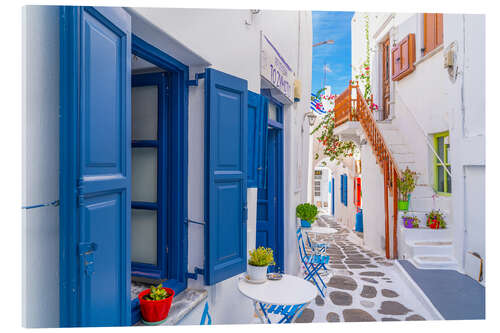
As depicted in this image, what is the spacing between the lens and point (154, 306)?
5.64 feet

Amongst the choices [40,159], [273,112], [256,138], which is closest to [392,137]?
[273,112]

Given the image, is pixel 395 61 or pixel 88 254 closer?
pixel 88 254

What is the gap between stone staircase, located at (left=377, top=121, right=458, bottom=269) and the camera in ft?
16.6

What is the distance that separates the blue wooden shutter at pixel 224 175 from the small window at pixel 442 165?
17.4 feet

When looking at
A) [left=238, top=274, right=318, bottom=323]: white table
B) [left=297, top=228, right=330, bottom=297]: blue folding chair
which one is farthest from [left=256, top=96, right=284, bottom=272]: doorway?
[left=238, top=274, right=318, bottom=323]: white table

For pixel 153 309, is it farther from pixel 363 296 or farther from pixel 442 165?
pixel 442 165

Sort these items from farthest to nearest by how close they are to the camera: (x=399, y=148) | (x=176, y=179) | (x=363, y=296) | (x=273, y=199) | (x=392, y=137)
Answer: (x=392, y=137) < (x=399, y=148) < (x=273, y=199) < (x=363, y=296) < (x=176, y=179)

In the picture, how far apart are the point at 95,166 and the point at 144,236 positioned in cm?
124

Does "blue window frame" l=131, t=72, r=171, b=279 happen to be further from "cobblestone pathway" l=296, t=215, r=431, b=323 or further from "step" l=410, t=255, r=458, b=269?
"step" l=410, t=255, r=458, b=269

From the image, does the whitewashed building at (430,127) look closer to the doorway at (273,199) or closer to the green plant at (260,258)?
the doorway at (273,199)

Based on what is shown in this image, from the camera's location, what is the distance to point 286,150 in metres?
4.57

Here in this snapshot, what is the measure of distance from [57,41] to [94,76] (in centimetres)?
18

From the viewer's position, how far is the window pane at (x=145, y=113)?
2.27m
